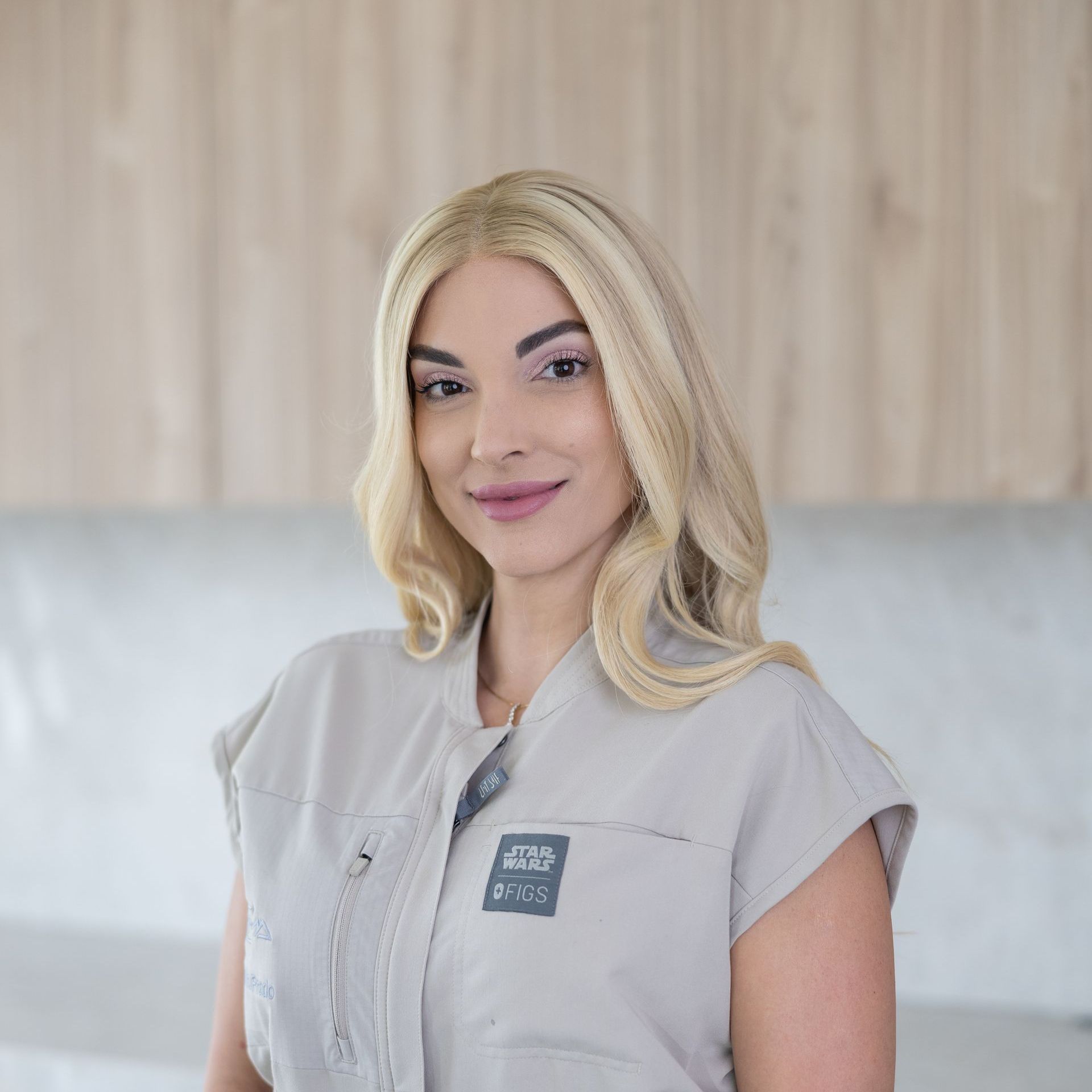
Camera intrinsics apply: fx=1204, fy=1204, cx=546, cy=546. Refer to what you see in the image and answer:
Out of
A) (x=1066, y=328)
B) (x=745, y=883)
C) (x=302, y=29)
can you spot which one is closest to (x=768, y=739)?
(x=745, y=883)

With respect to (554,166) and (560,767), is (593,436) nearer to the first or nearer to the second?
(560,767)

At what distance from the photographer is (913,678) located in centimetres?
180

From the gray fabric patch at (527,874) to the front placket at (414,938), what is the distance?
5 cm

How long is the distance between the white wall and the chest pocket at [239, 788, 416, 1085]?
0.98 m

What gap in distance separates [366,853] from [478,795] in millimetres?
104

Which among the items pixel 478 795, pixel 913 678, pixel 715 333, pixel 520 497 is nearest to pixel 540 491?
pixel 520 497

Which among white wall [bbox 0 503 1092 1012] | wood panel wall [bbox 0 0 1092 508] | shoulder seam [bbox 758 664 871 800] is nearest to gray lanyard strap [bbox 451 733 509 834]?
shoulder seam [bbox 758 664 871 800]

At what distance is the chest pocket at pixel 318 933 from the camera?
93cm

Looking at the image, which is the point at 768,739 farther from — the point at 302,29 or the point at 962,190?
the point at 302,29

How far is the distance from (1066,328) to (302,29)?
1069mm

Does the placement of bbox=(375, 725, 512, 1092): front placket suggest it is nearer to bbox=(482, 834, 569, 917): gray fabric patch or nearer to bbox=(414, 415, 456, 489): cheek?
bbox=(482, 834, 569, 917): gray fabric patch

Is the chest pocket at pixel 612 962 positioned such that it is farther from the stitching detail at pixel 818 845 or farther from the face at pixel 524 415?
the face at pixel 524 415

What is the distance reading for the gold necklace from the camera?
3.42 ft

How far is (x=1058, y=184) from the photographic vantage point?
1358mm
